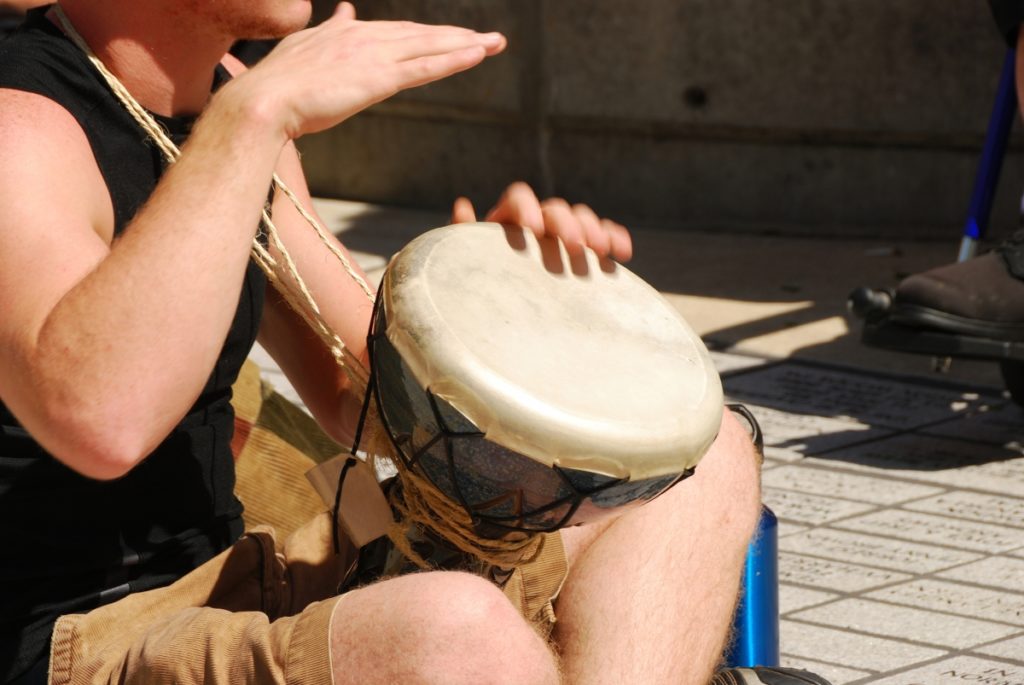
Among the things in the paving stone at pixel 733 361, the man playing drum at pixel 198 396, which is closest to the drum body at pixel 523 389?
the man playing drum at pixel 198 396

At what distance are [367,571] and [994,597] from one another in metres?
1.42

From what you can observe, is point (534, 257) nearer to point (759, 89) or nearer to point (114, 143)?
point (114, 143)

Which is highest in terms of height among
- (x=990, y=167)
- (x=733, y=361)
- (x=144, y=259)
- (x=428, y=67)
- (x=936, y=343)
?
(x=428, y=67)

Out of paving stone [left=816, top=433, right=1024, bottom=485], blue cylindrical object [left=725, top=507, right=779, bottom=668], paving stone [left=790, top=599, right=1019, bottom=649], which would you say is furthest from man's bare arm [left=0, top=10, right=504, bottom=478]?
paving stone [left=816, top=433, right=1024, bottom=485]

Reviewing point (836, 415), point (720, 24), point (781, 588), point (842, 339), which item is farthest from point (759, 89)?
point (781, 588)

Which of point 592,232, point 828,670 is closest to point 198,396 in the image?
point 592,232

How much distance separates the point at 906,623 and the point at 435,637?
1423 millimetres

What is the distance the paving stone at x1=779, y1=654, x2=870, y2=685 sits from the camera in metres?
2.46

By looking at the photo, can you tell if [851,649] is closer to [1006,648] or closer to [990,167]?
[1006,648]

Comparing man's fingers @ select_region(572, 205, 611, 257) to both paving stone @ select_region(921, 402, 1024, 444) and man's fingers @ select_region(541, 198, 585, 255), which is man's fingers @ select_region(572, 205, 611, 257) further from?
paving stone @ select_region(921, 402, 1024, 444)

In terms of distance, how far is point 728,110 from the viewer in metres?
5.57

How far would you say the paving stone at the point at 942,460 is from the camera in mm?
3324

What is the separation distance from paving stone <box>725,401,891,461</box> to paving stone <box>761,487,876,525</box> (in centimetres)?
22

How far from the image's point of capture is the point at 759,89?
5.51 meters
